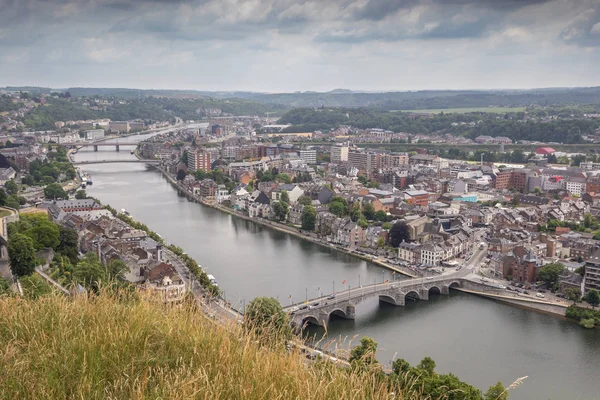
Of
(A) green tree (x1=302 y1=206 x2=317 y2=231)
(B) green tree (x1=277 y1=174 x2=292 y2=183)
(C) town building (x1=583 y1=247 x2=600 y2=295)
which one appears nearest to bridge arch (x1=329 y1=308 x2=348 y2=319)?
(C) town building (x1=583 y1=247 x2=600 y2=295)

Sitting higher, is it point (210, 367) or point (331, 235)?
point (210, 367)

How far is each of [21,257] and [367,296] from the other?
3690 mm

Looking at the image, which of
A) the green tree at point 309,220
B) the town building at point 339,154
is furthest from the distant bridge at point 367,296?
the town building at point 339,154

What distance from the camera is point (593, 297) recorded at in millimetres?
6727

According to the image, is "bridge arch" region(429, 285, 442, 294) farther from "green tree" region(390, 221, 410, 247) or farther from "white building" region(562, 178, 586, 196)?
"white building" region(562, 178, 586, 196)

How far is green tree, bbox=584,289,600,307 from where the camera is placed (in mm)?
6695

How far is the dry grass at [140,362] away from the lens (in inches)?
57.4

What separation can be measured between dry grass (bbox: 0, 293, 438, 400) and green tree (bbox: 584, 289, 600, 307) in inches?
231

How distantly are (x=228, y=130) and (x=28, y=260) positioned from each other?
26.8m

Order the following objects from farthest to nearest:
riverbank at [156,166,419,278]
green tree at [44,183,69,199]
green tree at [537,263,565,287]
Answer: green tree at [44,183,69,199] → riverbank at [156,166,419,278] → green tree at [537,263,565,287]

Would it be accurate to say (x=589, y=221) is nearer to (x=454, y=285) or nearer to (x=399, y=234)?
(x=399, y=234)

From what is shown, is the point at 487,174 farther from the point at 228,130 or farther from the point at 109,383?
the point at 228,130

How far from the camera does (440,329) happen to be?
20.8ft

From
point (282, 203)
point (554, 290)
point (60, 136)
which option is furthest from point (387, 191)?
point (60, 136)
